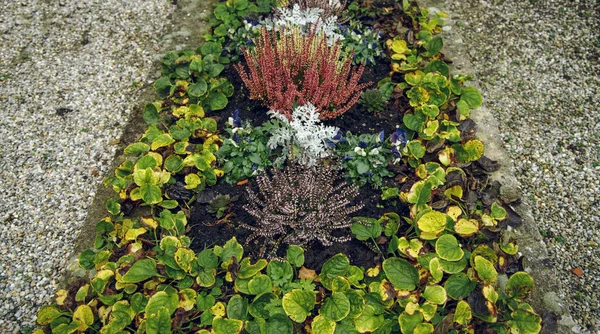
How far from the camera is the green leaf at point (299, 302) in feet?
9.14

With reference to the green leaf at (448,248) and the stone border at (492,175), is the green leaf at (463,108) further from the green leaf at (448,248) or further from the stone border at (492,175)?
the green leaf at (448,248)

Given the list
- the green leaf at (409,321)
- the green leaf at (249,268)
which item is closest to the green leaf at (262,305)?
the green leaf at (249,268)

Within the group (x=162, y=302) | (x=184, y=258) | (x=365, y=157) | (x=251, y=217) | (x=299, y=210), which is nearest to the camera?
(x=162, y=302)

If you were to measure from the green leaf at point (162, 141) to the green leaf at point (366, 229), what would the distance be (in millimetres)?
1500

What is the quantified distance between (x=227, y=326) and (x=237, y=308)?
0.41 feet

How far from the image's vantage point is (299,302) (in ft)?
9.26

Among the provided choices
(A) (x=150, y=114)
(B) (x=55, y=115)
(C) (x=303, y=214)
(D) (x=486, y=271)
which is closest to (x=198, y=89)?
(A) (x=150, y=114)

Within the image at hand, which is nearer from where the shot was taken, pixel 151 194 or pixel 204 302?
pixel 204 302

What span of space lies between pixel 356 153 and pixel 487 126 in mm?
1270

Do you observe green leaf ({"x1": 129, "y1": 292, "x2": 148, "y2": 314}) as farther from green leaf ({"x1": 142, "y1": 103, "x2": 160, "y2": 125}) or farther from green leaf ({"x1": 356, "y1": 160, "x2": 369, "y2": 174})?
green leaf ({"x1": 356, "y1": 160, "x2": 369, "y2": 174})

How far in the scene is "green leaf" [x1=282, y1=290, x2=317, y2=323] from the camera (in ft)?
9.14

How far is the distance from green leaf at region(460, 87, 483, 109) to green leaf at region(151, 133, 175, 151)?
2.34 m

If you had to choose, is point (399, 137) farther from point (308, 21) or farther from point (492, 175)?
point (308, 21)

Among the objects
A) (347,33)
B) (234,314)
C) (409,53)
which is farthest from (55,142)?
(409,53)
